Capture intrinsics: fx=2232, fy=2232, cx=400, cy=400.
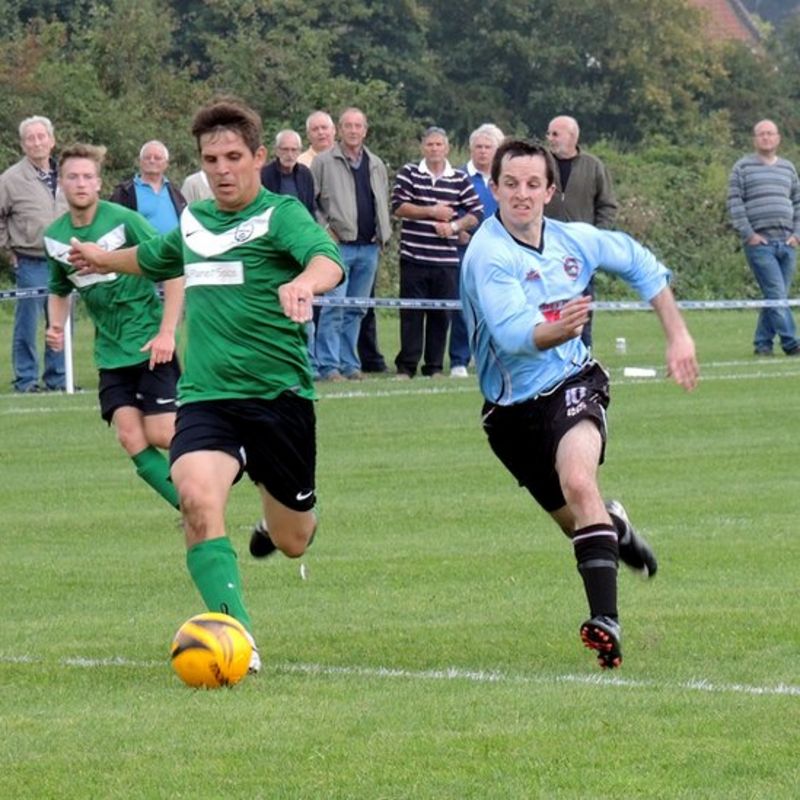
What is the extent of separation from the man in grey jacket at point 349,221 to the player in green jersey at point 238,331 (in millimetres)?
10770

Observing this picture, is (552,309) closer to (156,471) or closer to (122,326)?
(156,471)

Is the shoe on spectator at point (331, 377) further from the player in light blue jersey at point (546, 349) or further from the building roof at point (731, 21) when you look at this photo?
the building roof at point (731, 21)

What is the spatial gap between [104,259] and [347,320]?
10806mm

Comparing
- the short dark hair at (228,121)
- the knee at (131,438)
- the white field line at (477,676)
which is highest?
the short dark hair at (228,121)

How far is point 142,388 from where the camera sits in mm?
11641

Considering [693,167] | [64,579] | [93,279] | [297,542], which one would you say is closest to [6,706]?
[297,542]

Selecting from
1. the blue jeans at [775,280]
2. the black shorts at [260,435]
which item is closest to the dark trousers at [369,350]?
the blue jeans at [775,280]

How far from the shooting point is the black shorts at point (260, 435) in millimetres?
8148

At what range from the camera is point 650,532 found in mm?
11266

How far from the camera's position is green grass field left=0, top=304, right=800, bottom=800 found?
19.9 ft

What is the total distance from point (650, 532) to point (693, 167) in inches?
1334

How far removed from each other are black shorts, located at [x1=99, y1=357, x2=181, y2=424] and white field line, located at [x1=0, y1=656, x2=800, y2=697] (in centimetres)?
355

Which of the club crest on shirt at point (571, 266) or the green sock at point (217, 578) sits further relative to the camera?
the club crest on shirt at point (571, 266)

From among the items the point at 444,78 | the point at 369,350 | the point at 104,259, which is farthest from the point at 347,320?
the point at 444,78
